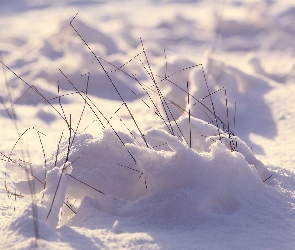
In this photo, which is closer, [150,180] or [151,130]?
[150,180]

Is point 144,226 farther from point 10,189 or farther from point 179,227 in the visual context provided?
point 10,189

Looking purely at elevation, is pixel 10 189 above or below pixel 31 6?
below

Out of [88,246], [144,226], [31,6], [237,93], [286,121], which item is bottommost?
[88,246]

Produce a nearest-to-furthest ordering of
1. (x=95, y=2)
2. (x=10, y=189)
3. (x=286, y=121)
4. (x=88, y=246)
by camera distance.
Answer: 1. (x=88, y=246)
2. (x=10, y=189)
3. (x=286, y=121)
4. (x=95, y=2)

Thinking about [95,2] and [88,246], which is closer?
[88,246]

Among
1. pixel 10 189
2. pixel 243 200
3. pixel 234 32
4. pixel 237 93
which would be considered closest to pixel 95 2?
pixel 234 32

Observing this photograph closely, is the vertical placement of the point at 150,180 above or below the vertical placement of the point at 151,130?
below

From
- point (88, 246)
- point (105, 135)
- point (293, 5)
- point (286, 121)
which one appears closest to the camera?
point (88, 246)
